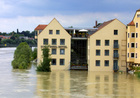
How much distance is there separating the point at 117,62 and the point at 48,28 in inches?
608

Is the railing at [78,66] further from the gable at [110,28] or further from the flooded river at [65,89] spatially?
the flooded river at [65,89]

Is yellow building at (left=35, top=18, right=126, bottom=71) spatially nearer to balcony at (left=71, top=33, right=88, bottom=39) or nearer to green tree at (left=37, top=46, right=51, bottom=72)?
balcony at (left=71, top=33, right=88, bottom=39)

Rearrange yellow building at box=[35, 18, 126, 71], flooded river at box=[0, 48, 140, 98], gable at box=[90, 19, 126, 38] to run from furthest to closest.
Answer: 1. yellow building at box=[35, 18, 126, 71]
2. gable at box=[90, 19, 126, 38]
3. flooded river at box=[0, 48, 140, 98]

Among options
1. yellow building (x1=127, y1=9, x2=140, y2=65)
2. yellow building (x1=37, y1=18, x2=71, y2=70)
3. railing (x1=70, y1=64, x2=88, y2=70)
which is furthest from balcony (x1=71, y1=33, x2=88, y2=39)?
Answer: yellow building (x1=127, y1=9, x2=140, y2=65)

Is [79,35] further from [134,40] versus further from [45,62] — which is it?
[134,40]

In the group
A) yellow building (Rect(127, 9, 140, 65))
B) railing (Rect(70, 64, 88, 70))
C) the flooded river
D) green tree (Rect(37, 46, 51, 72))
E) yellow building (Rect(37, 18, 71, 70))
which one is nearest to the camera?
the flooded river

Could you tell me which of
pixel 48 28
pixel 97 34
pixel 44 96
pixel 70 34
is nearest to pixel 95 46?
pixel 97 34

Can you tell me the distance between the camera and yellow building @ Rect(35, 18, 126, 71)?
5959 centimetres

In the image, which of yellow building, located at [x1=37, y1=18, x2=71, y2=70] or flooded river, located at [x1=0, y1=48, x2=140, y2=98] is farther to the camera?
yellow building, located at [x1=37, y1=18, x2=71, y2=70]

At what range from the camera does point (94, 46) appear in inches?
2362

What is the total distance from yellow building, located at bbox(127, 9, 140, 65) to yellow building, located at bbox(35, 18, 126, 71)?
8.67ft

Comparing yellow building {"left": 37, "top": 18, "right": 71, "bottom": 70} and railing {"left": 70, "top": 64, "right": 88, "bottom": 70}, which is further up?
yellow building {"left": 37, "top": 18, "right": 71, "bottom": 70}

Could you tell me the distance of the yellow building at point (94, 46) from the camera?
59.6 m

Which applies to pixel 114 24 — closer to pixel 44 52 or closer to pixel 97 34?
pixel 97 34
